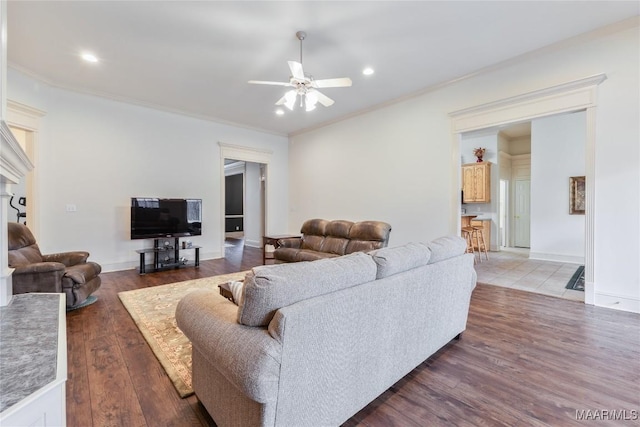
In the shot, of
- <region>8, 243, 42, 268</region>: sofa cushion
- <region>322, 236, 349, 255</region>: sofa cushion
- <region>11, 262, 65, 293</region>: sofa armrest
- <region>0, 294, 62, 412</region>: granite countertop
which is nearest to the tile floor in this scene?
<region>322, 236, 349, 255</region>: sofa cushion

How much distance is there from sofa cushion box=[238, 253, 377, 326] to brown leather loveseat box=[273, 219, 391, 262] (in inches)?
114

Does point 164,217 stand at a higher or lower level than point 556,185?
lower

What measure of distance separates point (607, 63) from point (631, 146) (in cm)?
101

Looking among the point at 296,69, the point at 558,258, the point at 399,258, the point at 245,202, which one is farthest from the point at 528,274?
the point at 245,202

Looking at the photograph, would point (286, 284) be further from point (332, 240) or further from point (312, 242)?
point (312, 242)

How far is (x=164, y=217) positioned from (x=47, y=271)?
7.86ft

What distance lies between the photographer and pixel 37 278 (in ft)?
9.70

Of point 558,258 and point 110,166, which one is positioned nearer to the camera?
point 110,166

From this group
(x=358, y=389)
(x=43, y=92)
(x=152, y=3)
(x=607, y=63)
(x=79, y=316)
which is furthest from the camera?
(x=43, y=92)

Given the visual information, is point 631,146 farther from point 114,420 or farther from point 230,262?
point 230,262

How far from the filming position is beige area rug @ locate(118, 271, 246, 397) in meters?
2.06

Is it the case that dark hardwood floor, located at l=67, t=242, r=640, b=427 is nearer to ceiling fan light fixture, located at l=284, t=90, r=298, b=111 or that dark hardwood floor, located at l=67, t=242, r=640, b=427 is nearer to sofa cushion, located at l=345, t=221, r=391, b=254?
sofa cushion, located at l=345, t=221, r=391, b=254

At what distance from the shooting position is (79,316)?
308 cm

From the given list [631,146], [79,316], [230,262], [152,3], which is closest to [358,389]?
[79,316]
